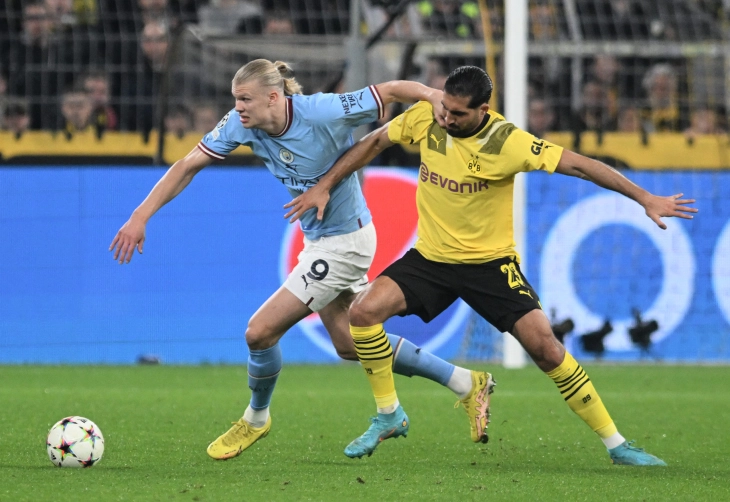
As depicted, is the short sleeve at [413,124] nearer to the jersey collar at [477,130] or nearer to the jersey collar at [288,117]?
the jersey collar at [477,130]

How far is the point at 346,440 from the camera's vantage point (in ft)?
22.0

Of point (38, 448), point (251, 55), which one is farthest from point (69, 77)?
point (38, 448)

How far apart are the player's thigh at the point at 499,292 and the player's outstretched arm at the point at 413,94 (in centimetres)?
76

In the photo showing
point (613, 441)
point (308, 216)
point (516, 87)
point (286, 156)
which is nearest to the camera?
point (613, 441)

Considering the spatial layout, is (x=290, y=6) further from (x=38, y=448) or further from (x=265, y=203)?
(x=38, y=448)

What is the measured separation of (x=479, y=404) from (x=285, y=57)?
661 centimetres

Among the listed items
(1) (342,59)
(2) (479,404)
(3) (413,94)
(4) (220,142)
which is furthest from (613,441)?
(1) (342,59)

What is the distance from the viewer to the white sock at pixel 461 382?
6297 mm

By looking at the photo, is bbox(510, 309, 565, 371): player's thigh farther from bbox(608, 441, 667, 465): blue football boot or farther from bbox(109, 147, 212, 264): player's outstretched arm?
bbox(109, 147, 212, 264): player's outstretched arm

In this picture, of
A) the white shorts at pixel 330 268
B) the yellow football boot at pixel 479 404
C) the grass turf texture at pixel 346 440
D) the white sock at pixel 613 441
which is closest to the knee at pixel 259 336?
the white shorts at pixel 330 268

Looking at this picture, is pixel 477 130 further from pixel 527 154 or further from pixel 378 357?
pixel 378 357

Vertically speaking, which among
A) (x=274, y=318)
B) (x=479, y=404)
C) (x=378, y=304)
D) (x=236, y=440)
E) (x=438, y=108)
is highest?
(x=438, y=108)

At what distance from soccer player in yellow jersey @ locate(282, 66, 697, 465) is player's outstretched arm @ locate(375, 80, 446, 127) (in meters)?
0.08

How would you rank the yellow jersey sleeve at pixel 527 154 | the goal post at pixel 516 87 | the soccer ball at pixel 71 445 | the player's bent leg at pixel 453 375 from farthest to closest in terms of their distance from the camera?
the goal post at pixel 516 87 < the player's bent leg at pixel 453 375 < the yellow jersey sleeve at pixel 527 154 < the soccer ball at pixel 71 445
